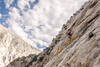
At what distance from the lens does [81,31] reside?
2088 centimetres

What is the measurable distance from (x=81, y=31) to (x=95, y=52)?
915 centimetres

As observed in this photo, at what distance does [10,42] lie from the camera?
15112 centimetres

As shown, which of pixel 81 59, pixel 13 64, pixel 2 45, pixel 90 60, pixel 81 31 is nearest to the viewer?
pixel 90 60

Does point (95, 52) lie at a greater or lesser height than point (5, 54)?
lesser

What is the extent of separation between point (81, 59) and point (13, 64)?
226ft

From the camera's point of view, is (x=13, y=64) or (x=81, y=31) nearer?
(x=81, y=31)

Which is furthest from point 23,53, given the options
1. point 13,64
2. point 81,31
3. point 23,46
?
point 81,31

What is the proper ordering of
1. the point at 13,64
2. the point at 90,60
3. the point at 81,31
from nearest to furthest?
the point at 90,60, the point at 81,31, the point at 13,64

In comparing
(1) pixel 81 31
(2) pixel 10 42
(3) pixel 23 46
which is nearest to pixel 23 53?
(3) pixel 23 46

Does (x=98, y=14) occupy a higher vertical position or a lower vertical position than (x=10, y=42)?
lower

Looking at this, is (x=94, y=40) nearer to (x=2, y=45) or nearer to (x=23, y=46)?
(x=2, y=45)

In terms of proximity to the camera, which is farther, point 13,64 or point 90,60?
point 13,64

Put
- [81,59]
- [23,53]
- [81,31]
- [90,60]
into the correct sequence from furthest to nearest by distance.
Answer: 1. [23,53]
2. [81,31]
3. [81,59]
4. [90,60]

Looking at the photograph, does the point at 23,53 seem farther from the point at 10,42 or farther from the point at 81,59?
the point at 81,59
